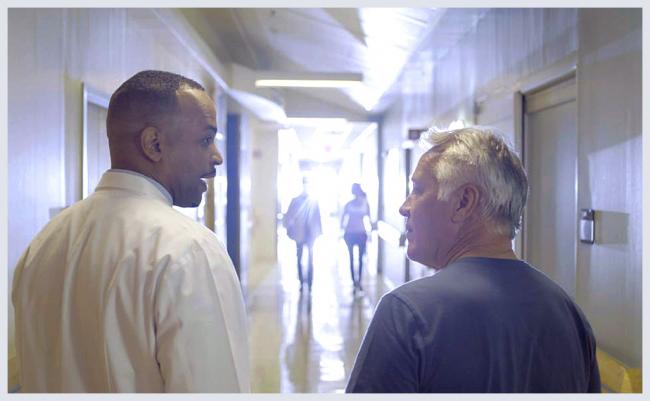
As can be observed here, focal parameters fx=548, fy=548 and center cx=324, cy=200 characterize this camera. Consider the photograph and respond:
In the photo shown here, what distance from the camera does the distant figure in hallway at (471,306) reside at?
92cm

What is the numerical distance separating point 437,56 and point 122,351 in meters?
4.40

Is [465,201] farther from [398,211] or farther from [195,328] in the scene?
[195,328]

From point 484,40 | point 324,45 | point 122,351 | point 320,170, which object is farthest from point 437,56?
point 320,170

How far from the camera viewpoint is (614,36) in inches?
81.7

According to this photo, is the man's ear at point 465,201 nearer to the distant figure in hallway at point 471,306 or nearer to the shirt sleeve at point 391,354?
the distant figure in hallway at point 471,306

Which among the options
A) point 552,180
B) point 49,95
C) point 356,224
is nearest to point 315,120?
point 356,224

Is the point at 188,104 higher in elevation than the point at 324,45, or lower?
lower

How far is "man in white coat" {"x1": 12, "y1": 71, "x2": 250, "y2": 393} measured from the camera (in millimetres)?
978

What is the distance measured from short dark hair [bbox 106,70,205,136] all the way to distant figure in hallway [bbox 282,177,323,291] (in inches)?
233

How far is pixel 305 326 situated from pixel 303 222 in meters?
2.02

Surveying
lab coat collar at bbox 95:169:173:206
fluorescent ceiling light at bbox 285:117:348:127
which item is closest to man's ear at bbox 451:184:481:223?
lab coat collar at bbox 95:169:173:206

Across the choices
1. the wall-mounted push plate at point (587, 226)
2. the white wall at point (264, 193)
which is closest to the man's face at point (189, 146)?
the wall-mounted push plate at point (587, 226)

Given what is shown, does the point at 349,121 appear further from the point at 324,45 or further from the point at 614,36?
the point at 614,36

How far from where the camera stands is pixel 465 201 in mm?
1027
